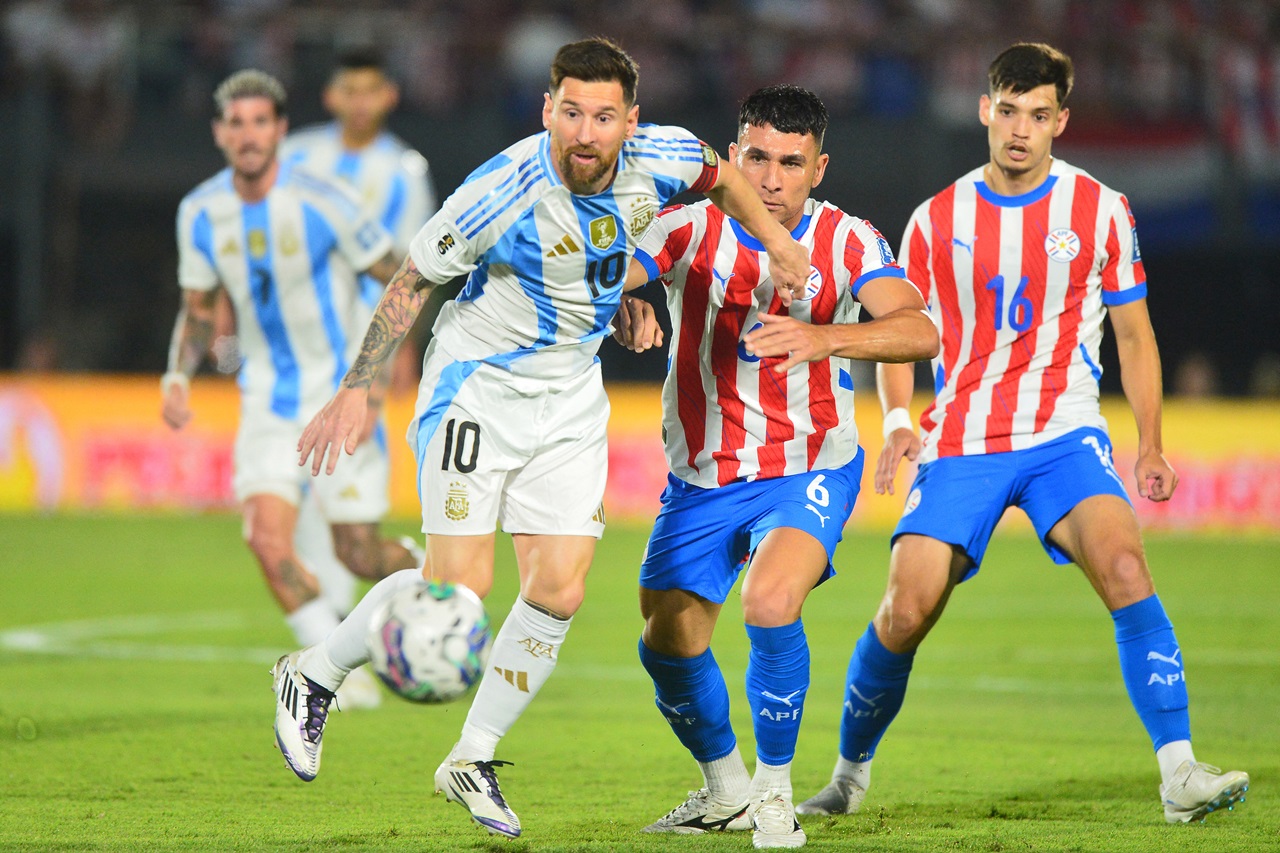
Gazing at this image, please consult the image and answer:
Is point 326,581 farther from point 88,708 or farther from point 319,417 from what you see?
point 319,417

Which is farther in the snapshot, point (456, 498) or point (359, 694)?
point (359, 694)

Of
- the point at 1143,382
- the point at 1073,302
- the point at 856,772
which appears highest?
the point at 1073,302

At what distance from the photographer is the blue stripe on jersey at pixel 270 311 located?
7324 millimetres

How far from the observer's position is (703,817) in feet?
16.0

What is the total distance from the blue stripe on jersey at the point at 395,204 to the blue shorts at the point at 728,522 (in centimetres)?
442

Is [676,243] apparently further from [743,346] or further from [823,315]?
[823,315]

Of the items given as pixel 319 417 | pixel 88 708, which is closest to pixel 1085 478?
pixel 319 417

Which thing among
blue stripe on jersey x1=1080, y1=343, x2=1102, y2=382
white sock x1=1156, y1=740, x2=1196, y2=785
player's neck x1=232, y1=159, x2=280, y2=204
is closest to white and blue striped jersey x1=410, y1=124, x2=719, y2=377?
blue stripe on jersey x1=1080, y1=343, x2=1102, y2=382

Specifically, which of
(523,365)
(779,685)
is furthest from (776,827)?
(523,365)

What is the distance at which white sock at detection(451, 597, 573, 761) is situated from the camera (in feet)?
15.2

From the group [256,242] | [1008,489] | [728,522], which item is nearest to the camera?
[728,522]

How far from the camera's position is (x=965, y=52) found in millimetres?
17406

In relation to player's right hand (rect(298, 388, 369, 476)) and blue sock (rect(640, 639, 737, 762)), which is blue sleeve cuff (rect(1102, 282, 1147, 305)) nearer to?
blue sock (rect(640, 639, 737, 762))

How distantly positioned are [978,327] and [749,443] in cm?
96
